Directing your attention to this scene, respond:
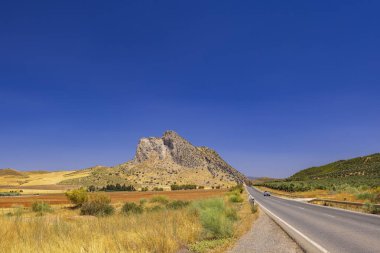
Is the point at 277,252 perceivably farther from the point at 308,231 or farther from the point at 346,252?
the point at 308,231

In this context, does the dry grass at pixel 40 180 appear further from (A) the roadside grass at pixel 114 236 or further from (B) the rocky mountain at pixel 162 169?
(A) the roadside grass at pixel 114 236

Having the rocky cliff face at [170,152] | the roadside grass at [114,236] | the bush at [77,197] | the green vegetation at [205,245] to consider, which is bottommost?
the green vegetation at [205,245]

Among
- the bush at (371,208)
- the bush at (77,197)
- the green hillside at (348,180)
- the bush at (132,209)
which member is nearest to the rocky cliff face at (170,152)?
the green hillside at (348,180)

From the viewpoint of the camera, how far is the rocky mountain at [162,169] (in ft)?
374

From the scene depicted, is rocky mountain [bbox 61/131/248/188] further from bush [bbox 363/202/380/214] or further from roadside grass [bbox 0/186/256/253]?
roadside grass [bbox 0/186/256/253]

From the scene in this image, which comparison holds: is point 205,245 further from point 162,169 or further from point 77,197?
point 162,169

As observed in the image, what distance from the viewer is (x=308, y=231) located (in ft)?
53.6

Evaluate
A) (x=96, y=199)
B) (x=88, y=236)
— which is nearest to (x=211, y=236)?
(x=88, y=236)

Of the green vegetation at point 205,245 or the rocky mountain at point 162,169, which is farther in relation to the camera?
the rocky mountain at point 162,169

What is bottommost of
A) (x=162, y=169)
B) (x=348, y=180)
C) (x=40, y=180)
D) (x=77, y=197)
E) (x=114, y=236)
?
(x=114, y=236)

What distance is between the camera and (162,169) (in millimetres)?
131000

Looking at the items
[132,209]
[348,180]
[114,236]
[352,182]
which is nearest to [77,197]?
[132,209]

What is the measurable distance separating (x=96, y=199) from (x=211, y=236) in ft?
77.4

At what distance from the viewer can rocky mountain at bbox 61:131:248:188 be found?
114 meters
